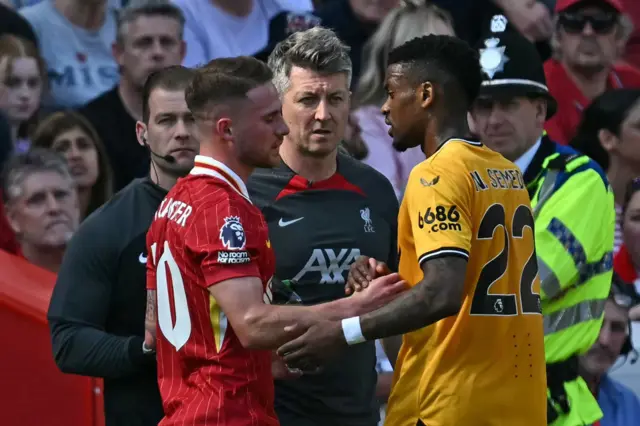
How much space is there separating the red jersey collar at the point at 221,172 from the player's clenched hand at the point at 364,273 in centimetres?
→ 52

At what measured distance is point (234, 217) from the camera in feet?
12.9

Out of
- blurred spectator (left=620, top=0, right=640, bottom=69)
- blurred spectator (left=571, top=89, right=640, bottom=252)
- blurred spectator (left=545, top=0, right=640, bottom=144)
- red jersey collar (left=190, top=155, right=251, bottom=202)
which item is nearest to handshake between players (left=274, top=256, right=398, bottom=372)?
red jersey collar (left=190, top=155, right=251, bottom=202)

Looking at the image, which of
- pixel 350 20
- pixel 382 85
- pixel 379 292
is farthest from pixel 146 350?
pixel 350 20

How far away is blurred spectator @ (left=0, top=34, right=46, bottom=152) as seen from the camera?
7285 mm

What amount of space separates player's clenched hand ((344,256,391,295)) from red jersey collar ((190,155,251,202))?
522 millimetres

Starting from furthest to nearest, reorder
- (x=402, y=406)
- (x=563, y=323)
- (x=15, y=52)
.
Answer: (x=15, y=52) < (x=563, y=323) < (x=402, y=406)

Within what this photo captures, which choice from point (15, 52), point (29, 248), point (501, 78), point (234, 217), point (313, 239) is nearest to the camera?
point (234, 217)

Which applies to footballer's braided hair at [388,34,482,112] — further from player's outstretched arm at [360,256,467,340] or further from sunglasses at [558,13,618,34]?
sunglasses at [558,13,618,34]

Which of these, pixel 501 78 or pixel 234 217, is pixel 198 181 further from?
pixel 501 78

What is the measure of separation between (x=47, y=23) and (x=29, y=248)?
150cm

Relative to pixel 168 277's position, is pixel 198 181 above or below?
above

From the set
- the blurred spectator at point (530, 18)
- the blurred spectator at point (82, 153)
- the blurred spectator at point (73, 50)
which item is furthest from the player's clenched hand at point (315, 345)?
the blurred spectator at point (530, 18)

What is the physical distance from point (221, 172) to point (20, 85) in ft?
11.6

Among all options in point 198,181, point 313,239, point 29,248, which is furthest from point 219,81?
point 29,248
